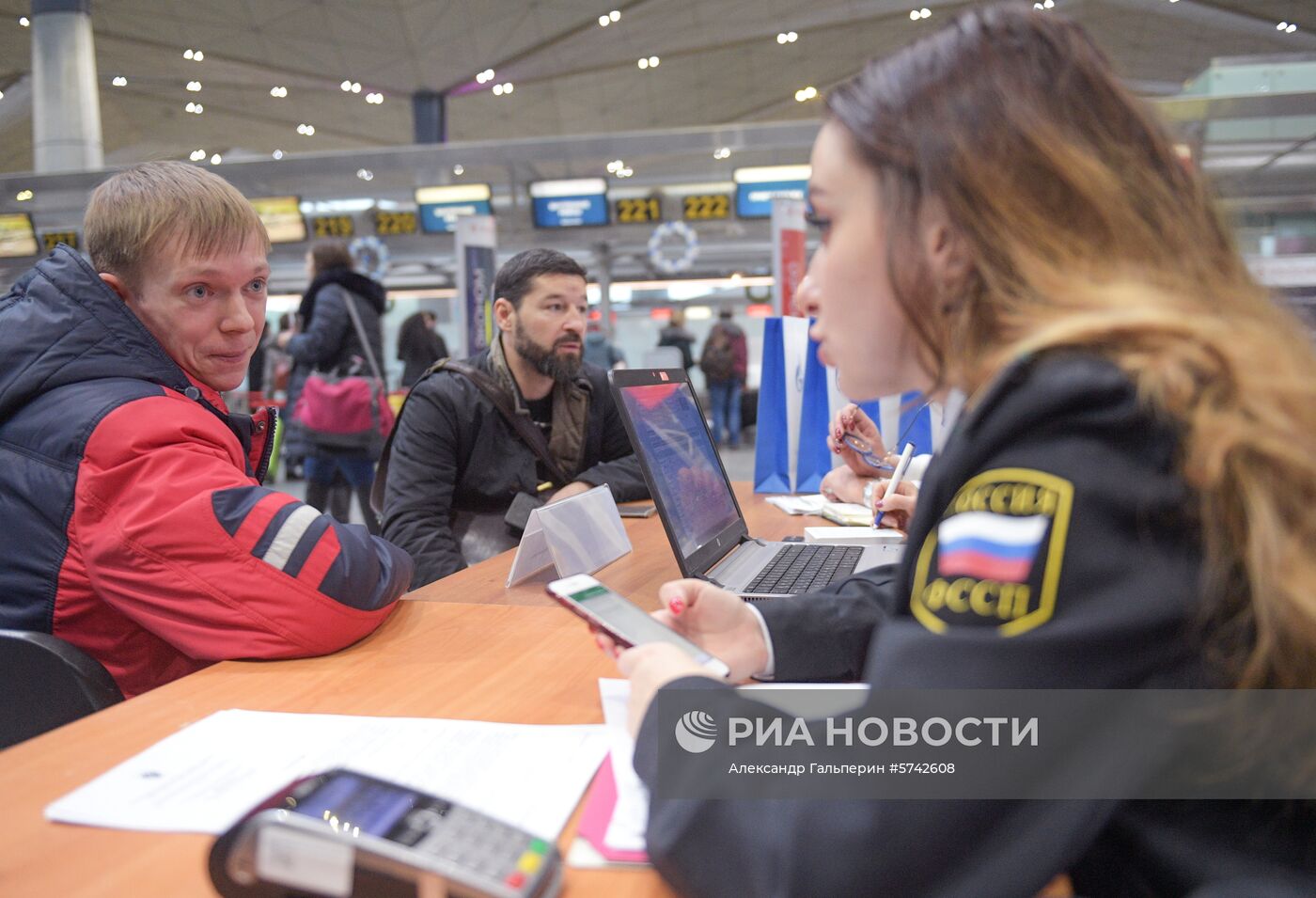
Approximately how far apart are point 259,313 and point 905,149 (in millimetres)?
1158

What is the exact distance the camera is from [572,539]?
1538 mm

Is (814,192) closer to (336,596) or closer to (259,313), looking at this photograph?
(336,596)

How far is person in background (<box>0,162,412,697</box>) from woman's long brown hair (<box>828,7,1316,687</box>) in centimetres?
79

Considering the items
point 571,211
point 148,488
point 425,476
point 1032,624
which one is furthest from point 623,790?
point 571,211

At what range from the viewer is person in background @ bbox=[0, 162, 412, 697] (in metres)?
1.08

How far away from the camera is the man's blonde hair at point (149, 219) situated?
51.3 inches

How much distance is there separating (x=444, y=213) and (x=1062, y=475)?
32.2 feet

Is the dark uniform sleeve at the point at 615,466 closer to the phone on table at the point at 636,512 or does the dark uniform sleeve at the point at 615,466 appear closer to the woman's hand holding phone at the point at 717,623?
the phone on table at the point at 636,512

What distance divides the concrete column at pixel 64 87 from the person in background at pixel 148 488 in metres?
8.68

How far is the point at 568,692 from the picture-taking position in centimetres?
100

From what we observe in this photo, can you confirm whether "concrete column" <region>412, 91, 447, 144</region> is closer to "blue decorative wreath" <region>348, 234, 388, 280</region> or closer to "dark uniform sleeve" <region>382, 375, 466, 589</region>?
"blue decorative wreath" <region>348, 234, 388, 280</region>

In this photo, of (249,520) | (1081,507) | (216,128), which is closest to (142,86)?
(216,128)

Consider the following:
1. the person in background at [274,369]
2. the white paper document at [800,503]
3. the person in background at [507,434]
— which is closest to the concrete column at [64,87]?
the person in background at [274,369]

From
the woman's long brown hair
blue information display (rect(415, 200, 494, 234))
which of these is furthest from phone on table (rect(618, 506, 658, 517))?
blue information display (rect(415, 200, 494, 234))
